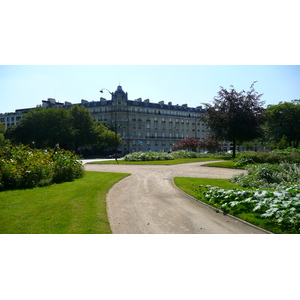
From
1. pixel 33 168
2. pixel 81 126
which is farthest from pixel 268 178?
pixel 81 126

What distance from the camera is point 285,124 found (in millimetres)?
49375

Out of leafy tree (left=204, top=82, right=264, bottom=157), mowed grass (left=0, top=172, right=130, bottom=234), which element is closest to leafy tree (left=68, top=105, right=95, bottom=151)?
leafy tree (left=204, top=82, right=264, bottom=157)

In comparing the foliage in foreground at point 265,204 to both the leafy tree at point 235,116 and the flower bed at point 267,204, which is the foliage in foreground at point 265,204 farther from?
the leafy tree at point 235,116

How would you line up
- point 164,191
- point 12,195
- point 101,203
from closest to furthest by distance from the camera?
point 101,203, point 12,195, point 164,191

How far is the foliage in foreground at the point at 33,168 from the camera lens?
37.0 ft

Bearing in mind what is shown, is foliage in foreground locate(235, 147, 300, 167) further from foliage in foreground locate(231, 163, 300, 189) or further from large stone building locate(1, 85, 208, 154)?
large stone building locate(1, 85, 208, 154)

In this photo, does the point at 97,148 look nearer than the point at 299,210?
No

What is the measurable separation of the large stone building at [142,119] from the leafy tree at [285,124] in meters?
34.5

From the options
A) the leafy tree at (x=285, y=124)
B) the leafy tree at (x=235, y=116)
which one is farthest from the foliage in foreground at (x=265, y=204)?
the leafy tree at (x=285, y=124)

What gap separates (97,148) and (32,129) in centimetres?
1993

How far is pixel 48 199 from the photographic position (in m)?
9.16
